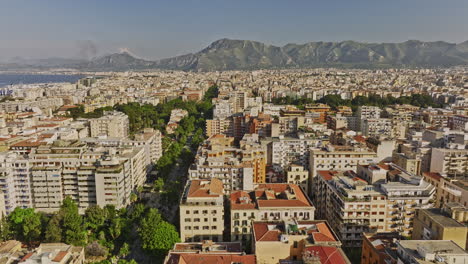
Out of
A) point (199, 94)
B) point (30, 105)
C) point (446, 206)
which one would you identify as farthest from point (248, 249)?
point (199, 94)

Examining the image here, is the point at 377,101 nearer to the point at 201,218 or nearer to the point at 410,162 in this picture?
the point at 410,162

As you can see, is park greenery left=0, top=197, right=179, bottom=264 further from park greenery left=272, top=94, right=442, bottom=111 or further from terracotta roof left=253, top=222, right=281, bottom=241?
park greenery left=272, top=94, right=442, bottom=111

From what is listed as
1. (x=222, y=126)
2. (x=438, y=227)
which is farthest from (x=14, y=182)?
(x=438, y=227)

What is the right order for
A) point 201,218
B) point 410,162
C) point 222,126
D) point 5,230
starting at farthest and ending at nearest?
1. point 222,126
2. point 410,162
3. point 5,230
4. point 201,218

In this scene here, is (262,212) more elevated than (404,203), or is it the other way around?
(404,203)

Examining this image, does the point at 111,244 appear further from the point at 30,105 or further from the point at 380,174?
the point at 30,105

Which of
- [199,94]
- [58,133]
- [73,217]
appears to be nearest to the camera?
[73,217]

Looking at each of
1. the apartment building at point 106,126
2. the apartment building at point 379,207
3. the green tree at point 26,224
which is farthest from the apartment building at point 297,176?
the apartment building at point 106,126
